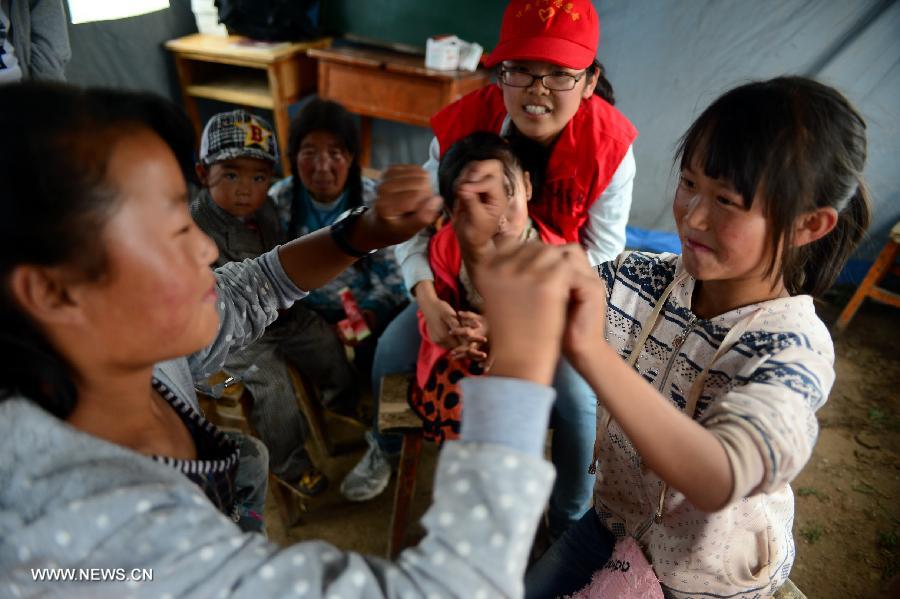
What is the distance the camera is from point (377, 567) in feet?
2.10

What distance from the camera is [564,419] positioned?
173 centimetres

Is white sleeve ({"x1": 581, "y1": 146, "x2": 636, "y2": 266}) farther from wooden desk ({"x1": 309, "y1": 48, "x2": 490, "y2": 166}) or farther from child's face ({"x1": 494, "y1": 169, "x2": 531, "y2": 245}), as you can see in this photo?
wooden desk ({"x1": 309, "y1": 48, "x2": 490, "y2": 166})

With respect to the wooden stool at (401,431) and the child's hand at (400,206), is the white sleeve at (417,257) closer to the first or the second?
the wooden stool at (401,431)

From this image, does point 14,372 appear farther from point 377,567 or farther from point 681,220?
point 681,220

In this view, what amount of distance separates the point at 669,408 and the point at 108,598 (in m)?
0.72

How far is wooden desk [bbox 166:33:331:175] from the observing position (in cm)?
379

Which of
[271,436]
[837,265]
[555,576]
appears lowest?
[271,436]

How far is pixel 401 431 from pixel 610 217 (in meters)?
1.06

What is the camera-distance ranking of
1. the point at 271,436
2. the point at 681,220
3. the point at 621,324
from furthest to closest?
the point at 271,436, the point at 621,324, the point at 681,220

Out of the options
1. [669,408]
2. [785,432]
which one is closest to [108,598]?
[669,408]

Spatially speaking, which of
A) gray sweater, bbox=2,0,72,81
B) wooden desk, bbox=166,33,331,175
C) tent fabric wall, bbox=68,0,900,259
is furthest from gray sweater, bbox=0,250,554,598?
wooden desk, bbox=166,33,331,175

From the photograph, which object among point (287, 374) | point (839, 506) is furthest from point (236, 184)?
point (839, 506)

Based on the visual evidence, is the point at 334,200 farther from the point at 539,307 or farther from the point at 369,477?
the point at 539,307

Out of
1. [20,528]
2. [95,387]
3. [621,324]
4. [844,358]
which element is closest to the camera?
[20,528]
